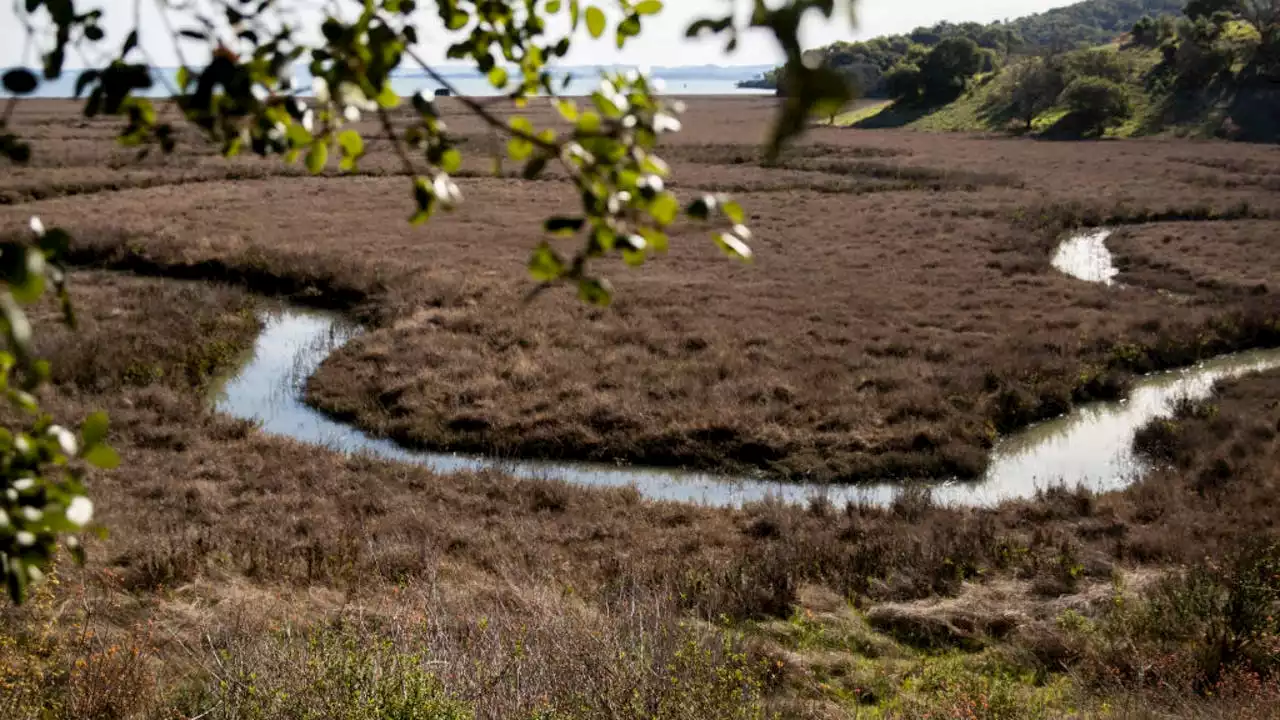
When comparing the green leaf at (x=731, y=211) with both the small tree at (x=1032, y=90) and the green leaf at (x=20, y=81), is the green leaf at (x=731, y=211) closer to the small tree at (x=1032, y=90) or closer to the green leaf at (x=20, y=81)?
the green leaf at (x=20, y=81)

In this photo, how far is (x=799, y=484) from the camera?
49.2 ft

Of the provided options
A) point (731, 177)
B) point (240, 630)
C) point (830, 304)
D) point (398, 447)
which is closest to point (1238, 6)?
point (731, 177)

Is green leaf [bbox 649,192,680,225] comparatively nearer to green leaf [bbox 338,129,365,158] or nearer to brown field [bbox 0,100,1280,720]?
green leaf [bbox 338,129,365,158]

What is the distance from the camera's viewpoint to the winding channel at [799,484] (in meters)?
14.8

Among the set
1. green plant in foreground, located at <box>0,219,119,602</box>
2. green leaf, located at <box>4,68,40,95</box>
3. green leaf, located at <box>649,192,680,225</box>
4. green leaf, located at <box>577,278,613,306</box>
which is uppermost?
green leaf, located at <box>4,68,40,95</box>

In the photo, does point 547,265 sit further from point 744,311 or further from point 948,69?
point 948,69

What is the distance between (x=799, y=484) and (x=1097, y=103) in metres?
69.0

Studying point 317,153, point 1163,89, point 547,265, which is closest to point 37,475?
point 317,153

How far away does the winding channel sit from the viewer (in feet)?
48.5

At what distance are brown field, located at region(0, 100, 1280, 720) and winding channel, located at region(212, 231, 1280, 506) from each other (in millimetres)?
421

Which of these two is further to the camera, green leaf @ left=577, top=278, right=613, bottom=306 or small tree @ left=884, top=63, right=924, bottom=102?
small tree @ left=884, top=63, right=924, bottom=102

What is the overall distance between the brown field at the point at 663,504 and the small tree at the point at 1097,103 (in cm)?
3899

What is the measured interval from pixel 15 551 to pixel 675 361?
57.5ft

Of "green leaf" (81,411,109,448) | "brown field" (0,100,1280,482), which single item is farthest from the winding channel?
"green leaf" (81,411,109,448)
